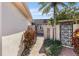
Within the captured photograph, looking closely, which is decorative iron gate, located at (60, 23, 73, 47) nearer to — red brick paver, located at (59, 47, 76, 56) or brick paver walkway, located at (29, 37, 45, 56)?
red brick paver, located at (59, 47, 76, 56)

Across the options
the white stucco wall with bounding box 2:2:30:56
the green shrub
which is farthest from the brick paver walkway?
the white stucco wall with bounding box 2:2:30:56

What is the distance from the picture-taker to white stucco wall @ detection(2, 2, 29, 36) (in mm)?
2201

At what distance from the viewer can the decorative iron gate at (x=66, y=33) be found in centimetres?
221

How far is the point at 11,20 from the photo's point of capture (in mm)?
2221

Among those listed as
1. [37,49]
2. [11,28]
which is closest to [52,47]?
[37,49]

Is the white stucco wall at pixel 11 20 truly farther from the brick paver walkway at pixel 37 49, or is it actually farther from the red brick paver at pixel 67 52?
the red brick paver at pixel 67 52

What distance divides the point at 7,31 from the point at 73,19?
78 cm

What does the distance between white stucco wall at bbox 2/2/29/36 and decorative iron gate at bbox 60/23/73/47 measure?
42 cm

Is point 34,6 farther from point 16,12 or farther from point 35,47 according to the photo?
point 35,47

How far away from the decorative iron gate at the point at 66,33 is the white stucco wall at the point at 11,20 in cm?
42

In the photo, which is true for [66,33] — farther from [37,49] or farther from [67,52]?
[37,49]

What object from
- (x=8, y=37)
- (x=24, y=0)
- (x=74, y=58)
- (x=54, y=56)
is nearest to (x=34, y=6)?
(x=24, y=0)

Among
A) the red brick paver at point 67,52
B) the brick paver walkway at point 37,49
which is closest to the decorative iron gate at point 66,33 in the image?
the red brick paver at point 67,52

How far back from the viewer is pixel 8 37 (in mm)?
2199
